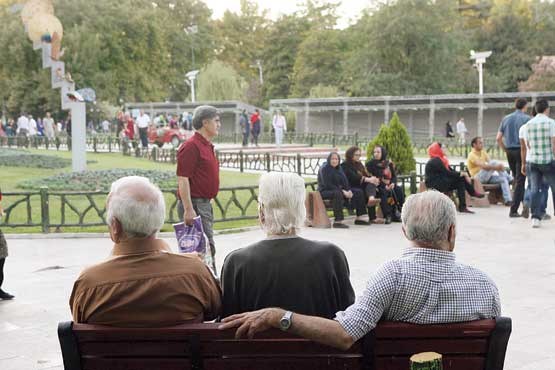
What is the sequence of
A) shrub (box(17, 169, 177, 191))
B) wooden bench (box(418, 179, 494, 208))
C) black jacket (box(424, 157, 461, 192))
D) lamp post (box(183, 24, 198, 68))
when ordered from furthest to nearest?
lamp post (box(183, 24, 198, 68)), shrub (box(17, 169, 177, 191)), wooden bench (box(418, 179, 494, 208)), black jacket (box(424, 157, 461, 192))

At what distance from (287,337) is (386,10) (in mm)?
55764

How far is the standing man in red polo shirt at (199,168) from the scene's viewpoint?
6.98 metres

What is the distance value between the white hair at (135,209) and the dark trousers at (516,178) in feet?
32.1

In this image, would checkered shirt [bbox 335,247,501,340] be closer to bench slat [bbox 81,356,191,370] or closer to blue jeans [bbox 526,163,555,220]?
bench slat [bbox 81,356,191,370]

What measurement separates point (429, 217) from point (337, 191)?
8.63 metres

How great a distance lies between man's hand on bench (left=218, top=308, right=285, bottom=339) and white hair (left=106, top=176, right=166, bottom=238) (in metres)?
0.69

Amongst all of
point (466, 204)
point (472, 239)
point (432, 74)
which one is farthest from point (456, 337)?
point (432, 74)

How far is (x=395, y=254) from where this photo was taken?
9555 mm

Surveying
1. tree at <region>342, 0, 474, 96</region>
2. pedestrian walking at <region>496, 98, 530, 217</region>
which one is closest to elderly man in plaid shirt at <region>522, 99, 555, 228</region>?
pedestrian walking at <region>496, 98, 530, 217</region>

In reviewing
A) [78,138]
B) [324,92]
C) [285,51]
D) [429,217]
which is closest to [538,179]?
[429,217]

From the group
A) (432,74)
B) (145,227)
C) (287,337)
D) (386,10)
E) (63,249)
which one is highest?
(386,10)

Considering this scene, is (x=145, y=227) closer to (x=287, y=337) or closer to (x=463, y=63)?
(x=287, y=337)

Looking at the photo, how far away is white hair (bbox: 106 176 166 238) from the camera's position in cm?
353

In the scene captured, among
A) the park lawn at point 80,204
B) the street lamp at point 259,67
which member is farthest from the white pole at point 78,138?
the street lamp at point 259,67
